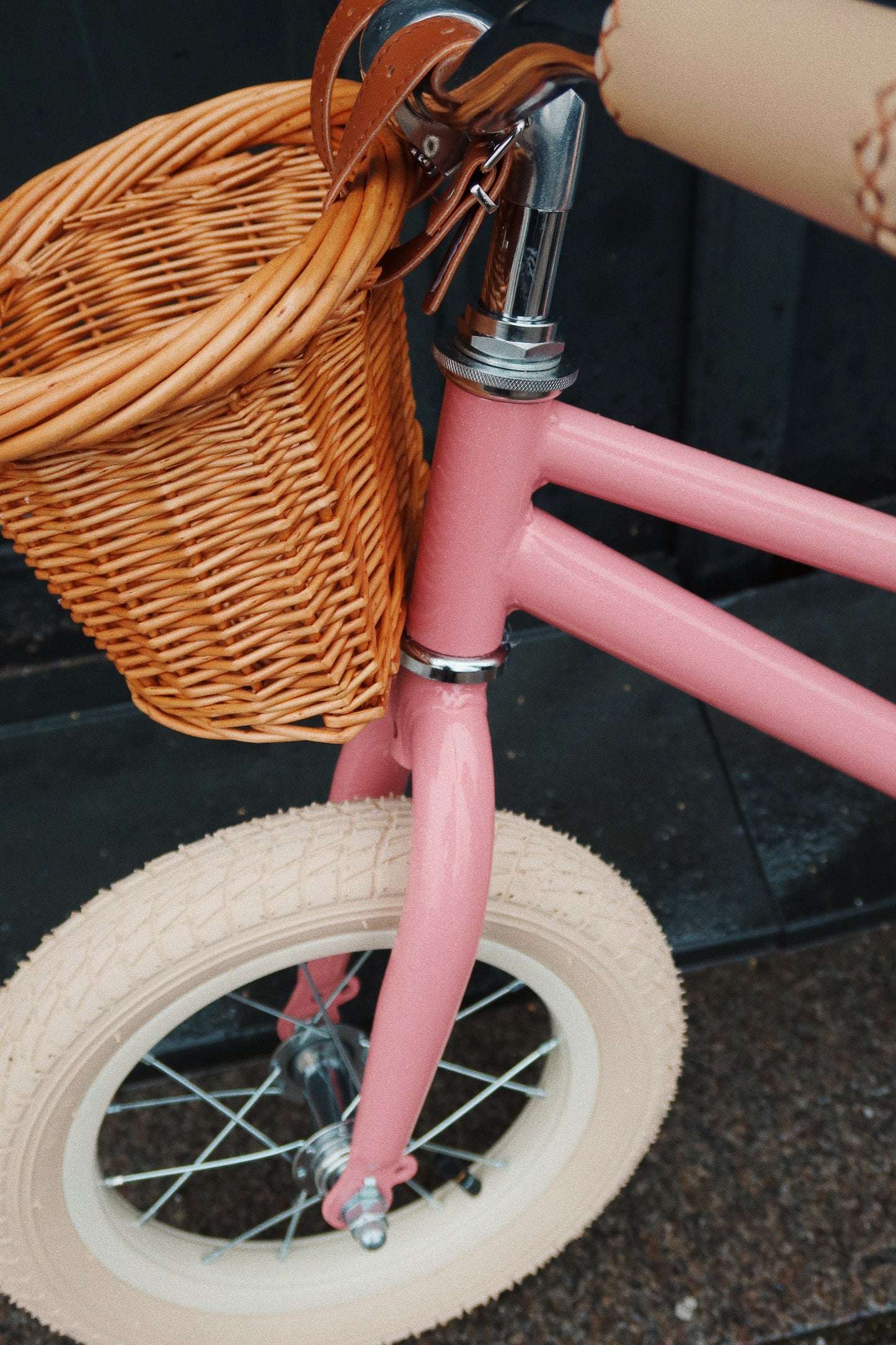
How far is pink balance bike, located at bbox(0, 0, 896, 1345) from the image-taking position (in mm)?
488

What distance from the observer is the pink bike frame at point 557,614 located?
2.06ft

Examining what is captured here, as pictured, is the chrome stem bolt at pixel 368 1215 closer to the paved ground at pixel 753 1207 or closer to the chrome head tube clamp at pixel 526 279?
the paved ground at pixel 753 1207

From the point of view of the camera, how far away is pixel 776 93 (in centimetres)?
32

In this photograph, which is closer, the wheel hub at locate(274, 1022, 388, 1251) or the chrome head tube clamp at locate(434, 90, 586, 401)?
the chrome head tube clamp at locate(434, 90, 586, 401)

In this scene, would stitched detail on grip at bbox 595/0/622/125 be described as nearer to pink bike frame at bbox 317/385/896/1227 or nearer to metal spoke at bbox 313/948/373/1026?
pink bike frame at bbox 317/385/896/1227

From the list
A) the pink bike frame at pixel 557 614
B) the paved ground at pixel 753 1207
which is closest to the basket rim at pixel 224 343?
the pink bike frame at pixel 557 614

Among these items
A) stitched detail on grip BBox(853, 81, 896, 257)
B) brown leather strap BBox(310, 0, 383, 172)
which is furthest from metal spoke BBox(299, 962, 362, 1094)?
stitched detail on grip BBox(853, 81, 896, 257)

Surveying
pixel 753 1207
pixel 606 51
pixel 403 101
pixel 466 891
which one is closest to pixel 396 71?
pixel 403 101

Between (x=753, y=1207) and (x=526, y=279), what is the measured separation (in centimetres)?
97

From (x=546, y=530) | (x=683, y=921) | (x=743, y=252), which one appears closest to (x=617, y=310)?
(x=743, y=252)

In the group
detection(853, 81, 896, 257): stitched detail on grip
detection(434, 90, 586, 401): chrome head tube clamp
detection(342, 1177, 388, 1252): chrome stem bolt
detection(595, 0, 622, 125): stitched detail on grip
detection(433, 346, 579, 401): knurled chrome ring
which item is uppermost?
detection(595, 0, 622, 125): stitched detail on grip

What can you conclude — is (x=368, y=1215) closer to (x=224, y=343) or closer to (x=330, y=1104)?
(x=330, y=1104)

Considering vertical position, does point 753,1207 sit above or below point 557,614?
below

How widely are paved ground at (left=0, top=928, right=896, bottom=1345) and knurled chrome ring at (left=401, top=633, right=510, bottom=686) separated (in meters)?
0.71
